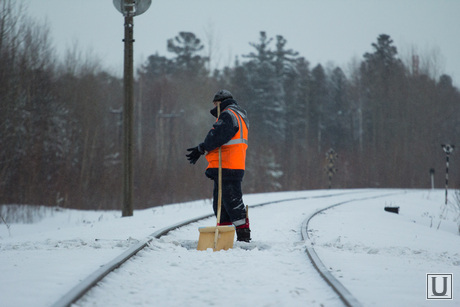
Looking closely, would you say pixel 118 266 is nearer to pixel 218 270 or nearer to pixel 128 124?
pixel 218 270

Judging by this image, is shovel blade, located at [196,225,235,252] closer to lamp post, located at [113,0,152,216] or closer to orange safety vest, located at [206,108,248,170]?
orange safety vest, located at [206,108,248,170]

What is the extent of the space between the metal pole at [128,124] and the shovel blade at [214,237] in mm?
5070

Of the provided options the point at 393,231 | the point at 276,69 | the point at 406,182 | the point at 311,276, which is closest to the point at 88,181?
the point at 393,231

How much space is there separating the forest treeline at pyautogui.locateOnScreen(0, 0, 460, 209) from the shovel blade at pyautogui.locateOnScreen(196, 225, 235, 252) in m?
12.8

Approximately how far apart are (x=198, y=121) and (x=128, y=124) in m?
40.0

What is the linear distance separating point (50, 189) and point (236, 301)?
1725cm

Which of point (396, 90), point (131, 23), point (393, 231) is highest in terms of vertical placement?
point (396, 90)

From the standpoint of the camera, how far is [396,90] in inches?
2238

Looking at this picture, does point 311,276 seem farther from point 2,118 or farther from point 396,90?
point 396,90

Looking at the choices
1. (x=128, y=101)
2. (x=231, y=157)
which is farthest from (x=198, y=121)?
(x=231, y=157)

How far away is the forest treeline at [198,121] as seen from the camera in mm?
19969

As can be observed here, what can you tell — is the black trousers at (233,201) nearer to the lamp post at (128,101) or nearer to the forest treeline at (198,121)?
the lamp post at (128,101)

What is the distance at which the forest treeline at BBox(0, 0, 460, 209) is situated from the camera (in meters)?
20.0

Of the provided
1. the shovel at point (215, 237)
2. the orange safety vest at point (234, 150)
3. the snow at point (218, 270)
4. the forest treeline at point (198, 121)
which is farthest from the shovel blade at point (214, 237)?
the forest treeline at point (198, 121)
